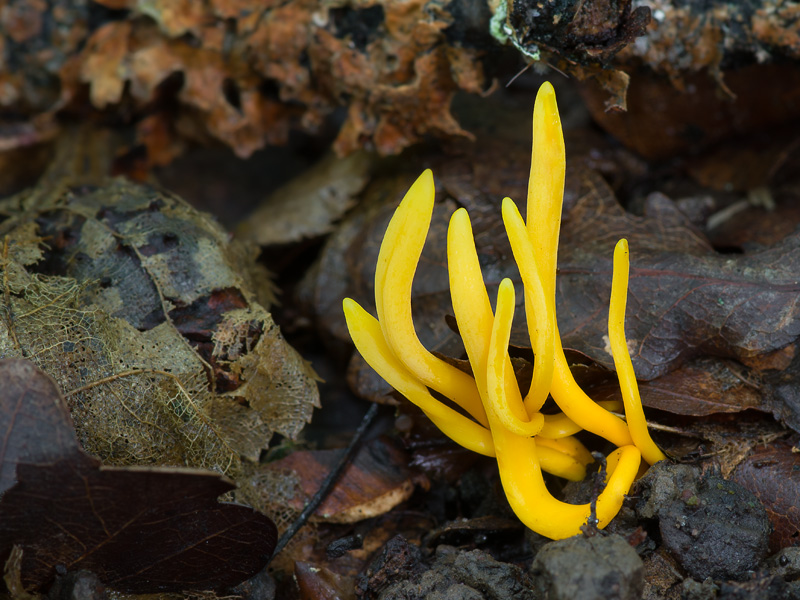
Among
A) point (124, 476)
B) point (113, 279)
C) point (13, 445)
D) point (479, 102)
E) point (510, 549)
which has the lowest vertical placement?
point (510, 549)

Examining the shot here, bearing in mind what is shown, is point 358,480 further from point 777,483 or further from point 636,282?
point 777,483

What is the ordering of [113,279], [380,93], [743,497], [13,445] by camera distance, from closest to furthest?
[13,445] < [743,497] < [113,279] < [380,93]

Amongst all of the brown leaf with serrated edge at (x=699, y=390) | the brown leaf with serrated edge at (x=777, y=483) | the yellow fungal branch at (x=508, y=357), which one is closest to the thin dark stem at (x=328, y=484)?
the yellow fungal branch at (x=508, y=357)

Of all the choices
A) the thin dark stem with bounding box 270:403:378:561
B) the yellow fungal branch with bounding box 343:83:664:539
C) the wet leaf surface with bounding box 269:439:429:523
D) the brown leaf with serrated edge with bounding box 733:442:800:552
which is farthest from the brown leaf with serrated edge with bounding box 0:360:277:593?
the brown leaf with serrated edge with bounding box 733:442:800:552

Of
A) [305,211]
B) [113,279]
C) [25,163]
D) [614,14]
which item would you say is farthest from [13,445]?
[25,163]

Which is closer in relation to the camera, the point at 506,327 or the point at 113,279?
the point at 506,327

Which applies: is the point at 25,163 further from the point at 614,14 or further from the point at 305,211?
the point at 614,14
